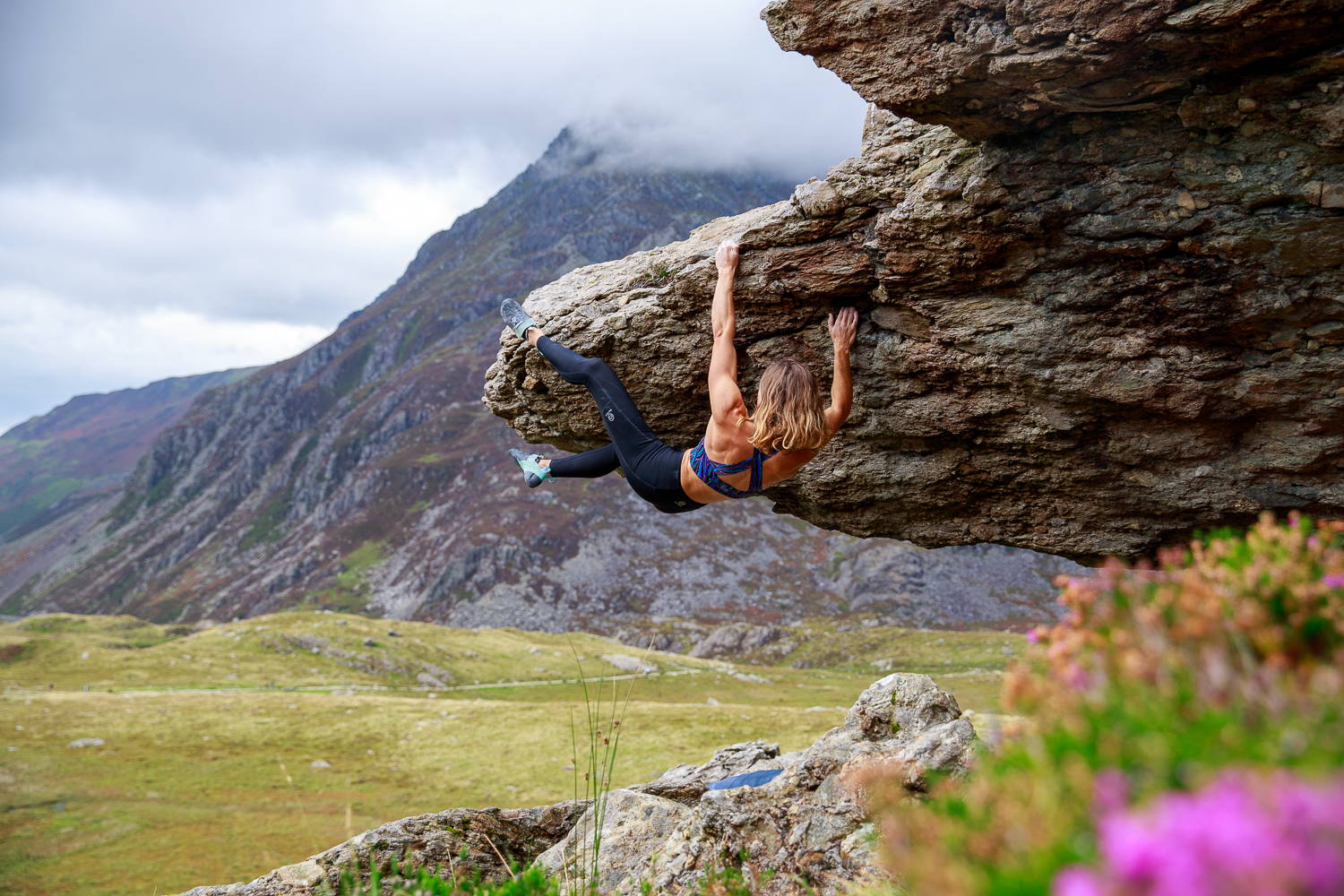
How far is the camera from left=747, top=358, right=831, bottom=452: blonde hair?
445 inches

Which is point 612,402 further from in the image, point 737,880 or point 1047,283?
point 737,880

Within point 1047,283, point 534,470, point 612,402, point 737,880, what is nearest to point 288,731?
point 534,470

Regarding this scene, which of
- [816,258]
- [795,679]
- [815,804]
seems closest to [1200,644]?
[815,804]

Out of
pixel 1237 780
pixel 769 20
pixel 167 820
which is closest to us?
pixel 1237 780

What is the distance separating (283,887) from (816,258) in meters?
12.3

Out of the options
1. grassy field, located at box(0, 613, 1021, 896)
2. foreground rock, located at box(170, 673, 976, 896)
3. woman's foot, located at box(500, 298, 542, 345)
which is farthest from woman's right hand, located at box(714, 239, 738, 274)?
grassy field, located at box(0, 613, 1021, 896)

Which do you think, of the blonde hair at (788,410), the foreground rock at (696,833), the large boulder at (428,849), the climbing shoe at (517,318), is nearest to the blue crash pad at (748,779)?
the foreground rock at (696,833)

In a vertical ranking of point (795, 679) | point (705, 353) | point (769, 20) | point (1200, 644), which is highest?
point (769, 20)

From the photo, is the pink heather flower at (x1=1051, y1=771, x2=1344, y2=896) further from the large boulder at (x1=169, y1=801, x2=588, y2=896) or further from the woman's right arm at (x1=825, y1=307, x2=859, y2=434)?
the woman's right arm at (x1=825, y1=307, x2=859, y2=434)

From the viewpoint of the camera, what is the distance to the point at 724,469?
1192 cm

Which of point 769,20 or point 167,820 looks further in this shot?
point 167,820

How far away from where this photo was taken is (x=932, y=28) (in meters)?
10.2

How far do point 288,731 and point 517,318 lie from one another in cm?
6581

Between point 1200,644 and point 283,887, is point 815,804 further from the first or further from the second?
point 1200,644
